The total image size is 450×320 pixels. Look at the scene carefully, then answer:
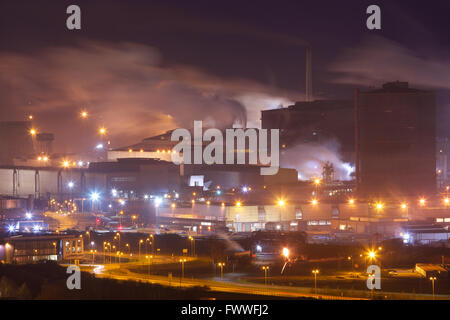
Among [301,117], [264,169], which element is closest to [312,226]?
[264,169]

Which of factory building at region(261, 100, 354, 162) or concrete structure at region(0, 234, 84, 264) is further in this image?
factory building at region(261, 100, 354, 162)

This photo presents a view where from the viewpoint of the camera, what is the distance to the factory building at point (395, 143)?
24.6 metres

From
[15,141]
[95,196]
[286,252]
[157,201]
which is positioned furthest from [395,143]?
[15,141]

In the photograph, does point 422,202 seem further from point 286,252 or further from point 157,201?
point 157,201

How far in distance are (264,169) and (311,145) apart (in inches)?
180

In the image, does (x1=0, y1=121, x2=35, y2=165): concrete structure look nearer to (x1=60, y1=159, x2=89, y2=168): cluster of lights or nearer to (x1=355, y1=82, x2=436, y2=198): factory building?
(x1=60, y1=159, x2=89, y2=168): cluster of lights

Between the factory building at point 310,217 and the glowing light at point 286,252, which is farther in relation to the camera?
the factory building at point 310,217

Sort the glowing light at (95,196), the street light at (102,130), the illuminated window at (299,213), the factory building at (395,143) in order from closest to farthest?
the illuminated window at (299,213)
the factory building at (395,143)
the glowing light at (95,196)
the street light at (102,130)

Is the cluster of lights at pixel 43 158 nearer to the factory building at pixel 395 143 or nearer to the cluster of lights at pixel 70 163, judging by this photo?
the cluster of lights at pixel 70 163

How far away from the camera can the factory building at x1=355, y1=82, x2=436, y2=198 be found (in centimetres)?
2456

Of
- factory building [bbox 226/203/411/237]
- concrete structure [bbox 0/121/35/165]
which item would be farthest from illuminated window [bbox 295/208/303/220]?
concrete structure [bbox 0/121/35/165]

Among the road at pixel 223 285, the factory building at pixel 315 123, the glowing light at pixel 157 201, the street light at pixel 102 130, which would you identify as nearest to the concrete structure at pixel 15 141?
the street light at pixel 102 130

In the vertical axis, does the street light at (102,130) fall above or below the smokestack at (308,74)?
below
